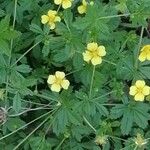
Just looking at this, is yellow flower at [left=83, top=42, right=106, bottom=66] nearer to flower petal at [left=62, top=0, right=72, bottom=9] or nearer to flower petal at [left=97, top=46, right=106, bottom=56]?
flower petal at [left=97, top=46, right=106, bottom=56]

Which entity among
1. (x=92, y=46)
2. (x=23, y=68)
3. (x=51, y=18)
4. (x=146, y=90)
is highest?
(x=51, y=18)

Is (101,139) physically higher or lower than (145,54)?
lower

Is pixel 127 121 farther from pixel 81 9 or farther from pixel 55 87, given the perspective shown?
pixel 81 9

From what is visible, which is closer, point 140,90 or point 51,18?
point 140,90

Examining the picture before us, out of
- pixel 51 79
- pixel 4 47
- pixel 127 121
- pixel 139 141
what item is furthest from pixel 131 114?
pixel 4 47

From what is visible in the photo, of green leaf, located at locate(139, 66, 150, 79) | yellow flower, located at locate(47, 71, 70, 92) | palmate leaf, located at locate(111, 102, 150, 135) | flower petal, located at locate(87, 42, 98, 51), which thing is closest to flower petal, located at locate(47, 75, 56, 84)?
yellow flower, located at locate(47, 71, 70, 92)

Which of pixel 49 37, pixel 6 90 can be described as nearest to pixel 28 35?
pixel 49 37

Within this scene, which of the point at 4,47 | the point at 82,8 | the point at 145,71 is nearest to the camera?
the point at 4,47
